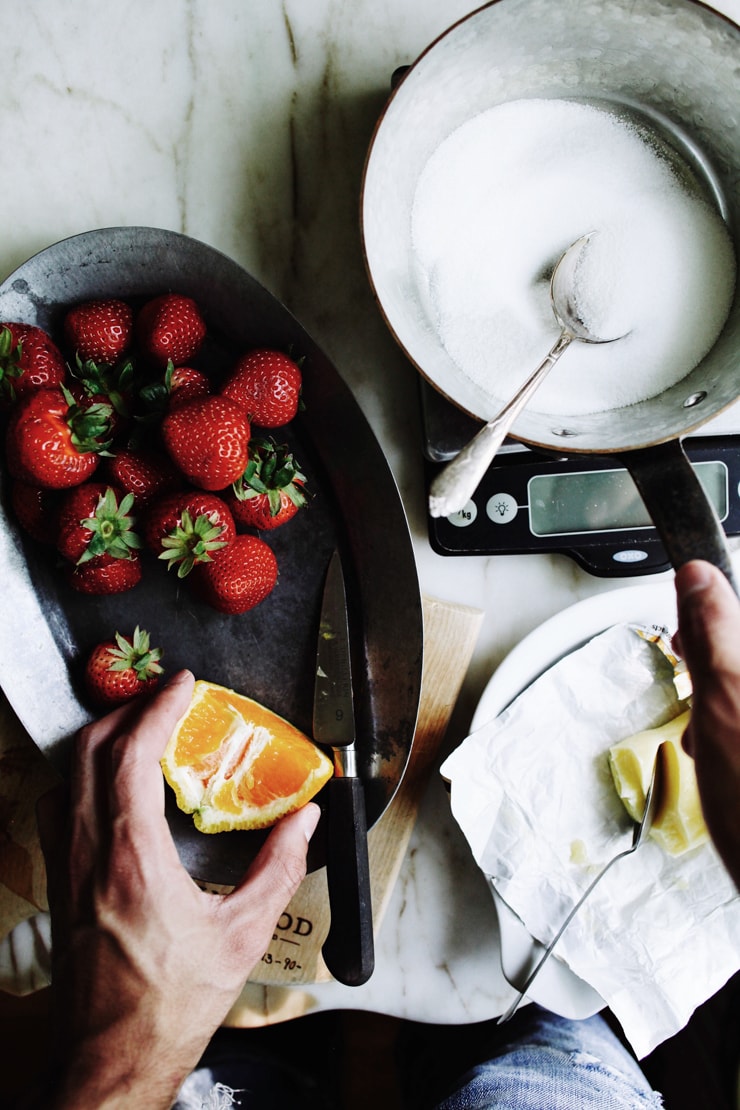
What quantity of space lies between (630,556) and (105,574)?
1.54ft

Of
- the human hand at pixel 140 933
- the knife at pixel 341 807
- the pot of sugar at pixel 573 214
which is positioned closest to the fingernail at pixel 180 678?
the human hand at pixel 140 933

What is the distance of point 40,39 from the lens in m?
0.78

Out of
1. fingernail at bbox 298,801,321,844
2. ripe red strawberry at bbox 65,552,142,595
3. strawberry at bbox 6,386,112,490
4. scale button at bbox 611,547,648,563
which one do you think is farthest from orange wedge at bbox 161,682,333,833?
scale button at bbox 611,547,648,563

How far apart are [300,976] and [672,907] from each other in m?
0.35

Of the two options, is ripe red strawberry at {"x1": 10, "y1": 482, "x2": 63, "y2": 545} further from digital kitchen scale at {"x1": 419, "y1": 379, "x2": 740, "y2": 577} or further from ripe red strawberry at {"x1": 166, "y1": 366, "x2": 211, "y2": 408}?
digital kitchen scale at {"x1": 419, "y1": 379, "x2": 740, "y2": 577}

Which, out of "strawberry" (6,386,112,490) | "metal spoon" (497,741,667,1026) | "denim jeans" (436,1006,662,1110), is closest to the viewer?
"strawberry" (6,386,112,490)

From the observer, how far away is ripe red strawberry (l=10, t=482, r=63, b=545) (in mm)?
705

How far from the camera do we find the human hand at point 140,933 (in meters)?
0.66

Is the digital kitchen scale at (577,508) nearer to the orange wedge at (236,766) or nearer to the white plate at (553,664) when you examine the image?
the white plate at (553,664)

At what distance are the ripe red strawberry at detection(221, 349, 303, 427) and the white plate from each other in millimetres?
305

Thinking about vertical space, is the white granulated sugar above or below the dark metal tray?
above

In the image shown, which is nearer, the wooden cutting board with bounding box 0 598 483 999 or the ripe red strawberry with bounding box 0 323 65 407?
the ripe red strawberry with bounding box 0 323 65 407

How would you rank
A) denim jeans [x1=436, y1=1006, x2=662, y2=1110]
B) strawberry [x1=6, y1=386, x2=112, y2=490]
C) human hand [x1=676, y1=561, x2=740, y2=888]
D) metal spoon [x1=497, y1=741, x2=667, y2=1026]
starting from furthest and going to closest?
denim jeans [x1=436, y1=1006, x2=662, y2=1110] < metal spoon [x1=497, y1=741, x2=667, y2=1026] < strawberry [x1=6, y1=386, x2=112, y2=490] < human hand [x1=676, y1=561, x2=740, y2=888]

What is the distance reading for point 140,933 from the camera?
0.66 meters
